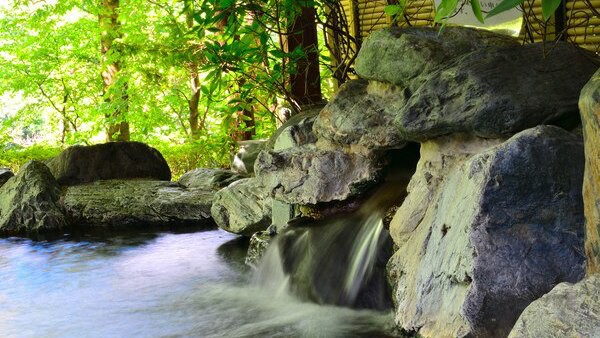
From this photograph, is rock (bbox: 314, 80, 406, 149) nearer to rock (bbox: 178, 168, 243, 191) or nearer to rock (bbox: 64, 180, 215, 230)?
rock (bbox: 64, 180, 215, 230)

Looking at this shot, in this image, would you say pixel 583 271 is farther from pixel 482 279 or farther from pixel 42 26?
pixel 42 26

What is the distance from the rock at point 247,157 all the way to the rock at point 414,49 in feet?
13.3

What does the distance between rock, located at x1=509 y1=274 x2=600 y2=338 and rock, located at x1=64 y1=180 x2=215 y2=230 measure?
6.05 meters

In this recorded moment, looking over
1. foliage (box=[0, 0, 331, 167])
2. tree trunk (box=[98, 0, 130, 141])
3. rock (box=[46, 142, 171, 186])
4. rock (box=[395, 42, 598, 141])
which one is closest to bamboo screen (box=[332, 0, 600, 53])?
rock (box=[395, 42, 598, 141])

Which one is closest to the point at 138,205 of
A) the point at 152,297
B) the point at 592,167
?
the point at 152,297

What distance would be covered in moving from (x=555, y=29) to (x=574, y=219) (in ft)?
10.3

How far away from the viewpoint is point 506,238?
2920mm

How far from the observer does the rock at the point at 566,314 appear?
2.14 m

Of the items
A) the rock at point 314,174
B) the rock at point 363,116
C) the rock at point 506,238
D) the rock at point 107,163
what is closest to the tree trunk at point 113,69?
the rock at point 107,163

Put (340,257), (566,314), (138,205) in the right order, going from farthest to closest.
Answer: (138,205)
(340,257)
(566,314)

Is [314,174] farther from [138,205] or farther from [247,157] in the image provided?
[138,205]

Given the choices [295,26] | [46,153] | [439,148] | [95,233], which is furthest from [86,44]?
[439,148]

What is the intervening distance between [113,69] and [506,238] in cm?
1049

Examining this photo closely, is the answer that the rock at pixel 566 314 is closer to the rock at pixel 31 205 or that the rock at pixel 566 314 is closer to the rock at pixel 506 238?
the rock at pixel 506 238
